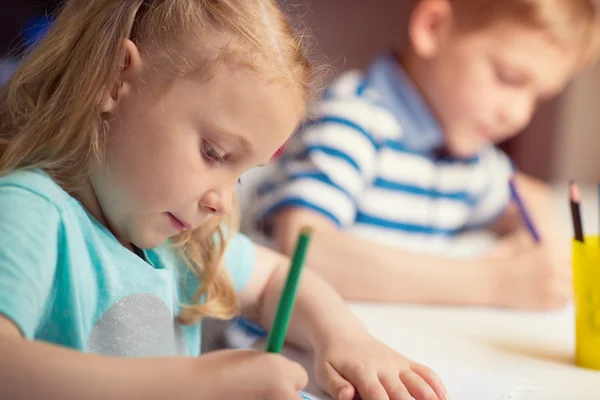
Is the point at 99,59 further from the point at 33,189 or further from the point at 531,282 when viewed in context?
the point at 531,282

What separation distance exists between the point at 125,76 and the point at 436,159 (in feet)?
2.37

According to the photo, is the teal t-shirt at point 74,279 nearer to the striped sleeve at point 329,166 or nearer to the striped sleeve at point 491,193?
the striped sleeve at point 329,166

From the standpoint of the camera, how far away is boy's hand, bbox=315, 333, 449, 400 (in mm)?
552

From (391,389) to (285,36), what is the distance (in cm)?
28

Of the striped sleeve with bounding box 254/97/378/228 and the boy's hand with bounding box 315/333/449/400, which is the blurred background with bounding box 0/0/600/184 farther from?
the boy's hand with bounding box 315/333/449/400

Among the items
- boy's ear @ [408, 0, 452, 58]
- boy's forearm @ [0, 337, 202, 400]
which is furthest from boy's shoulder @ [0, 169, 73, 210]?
boy's ear @ [408, 0, 452, 58]

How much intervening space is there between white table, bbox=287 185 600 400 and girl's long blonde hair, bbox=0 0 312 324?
271 mm

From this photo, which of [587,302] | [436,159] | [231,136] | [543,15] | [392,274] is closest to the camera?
[231,136]

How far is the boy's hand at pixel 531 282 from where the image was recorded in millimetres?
866

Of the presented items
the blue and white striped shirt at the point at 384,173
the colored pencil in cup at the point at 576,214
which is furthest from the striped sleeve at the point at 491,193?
the colored pencil in cup at the point at 576,214

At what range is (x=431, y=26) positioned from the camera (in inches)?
43.3

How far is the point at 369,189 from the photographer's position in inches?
42.6

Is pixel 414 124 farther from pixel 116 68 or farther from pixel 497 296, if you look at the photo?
pixel 116 68

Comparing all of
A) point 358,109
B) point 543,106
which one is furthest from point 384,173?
point 543,106
